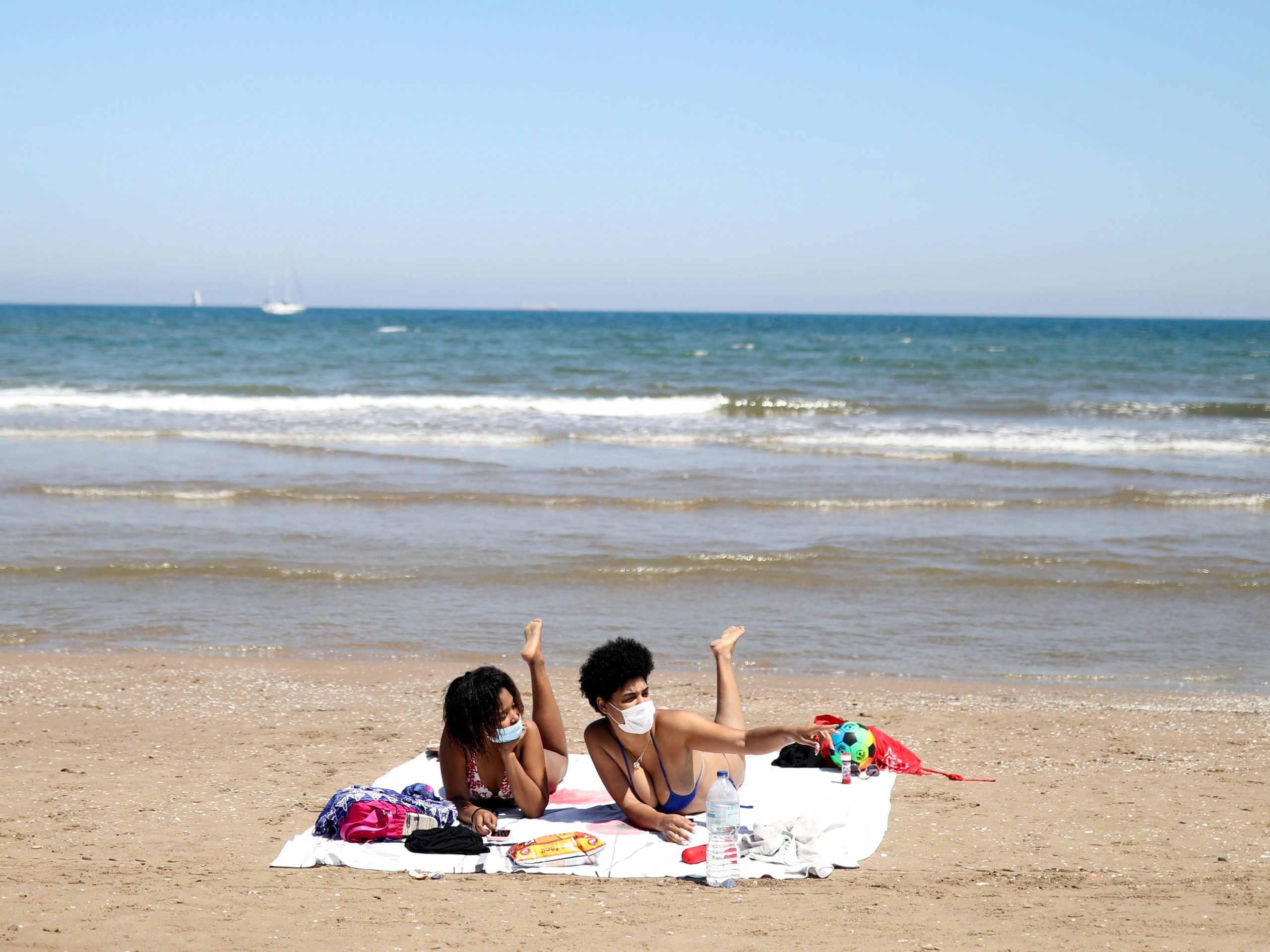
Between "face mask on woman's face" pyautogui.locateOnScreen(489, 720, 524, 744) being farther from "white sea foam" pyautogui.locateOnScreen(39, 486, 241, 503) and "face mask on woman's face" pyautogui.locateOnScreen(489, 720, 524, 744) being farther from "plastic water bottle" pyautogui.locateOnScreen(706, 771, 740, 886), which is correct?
"white sea foam" pyautogui.locateOnScreen(39, 486, 241, 503)

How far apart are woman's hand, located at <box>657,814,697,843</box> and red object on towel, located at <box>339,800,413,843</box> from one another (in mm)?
1153

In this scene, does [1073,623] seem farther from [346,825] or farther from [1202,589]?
[346,825]

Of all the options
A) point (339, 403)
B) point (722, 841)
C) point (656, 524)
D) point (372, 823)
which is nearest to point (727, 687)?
point (722, 841)

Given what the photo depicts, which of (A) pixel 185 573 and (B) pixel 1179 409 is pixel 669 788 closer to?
(A) pixel 185 573

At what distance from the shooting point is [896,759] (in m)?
6.09

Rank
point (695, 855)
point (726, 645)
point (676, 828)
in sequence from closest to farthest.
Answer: point (695, 855), point (676, 828), point (726, 645)

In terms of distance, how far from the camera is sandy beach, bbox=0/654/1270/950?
409 centimetres

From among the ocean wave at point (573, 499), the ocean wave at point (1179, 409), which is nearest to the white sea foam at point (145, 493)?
the ocean wave at point (573, 499)

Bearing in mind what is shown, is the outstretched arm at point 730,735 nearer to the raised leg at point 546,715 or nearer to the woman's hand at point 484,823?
the raised leg at point 546,715

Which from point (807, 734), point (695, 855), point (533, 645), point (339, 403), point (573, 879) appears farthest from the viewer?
point (339, 403)

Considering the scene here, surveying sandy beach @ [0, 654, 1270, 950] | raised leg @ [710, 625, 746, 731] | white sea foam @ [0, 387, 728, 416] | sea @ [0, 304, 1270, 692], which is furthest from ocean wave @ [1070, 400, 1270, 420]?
raised leg @ [710, 625, 746, 731]

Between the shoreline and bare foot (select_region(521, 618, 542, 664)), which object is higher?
bare foot (select_region(521, 618, 542, 664))

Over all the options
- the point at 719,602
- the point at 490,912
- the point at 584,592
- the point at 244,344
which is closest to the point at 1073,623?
the point at 719,602

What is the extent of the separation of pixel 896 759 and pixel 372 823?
9.12 ft
